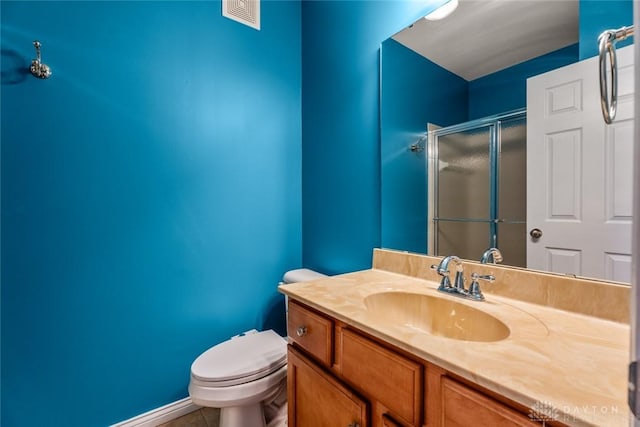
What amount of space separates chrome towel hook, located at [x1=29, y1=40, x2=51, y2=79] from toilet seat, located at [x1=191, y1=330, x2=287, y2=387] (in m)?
1.37

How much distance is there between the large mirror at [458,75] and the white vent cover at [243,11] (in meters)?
0.91

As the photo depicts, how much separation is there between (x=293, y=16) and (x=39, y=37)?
139cm

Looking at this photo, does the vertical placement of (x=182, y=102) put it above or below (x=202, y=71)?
below

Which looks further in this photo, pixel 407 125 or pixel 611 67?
pixel 407 125

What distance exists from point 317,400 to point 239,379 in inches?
17.0

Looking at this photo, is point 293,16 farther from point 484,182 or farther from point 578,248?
point 578,248

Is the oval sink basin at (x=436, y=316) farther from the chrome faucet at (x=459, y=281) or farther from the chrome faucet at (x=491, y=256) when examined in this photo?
the chrome faucet at (x=491, y=256)

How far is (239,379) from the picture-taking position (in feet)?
3.80

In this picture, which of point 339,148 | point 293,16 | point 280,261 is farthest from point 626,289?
point 293,16

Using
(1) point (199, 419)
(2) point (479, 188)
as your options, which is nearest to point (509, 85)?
(2) point (479, 188)

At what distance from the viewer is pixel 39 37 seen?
1140 millimetres

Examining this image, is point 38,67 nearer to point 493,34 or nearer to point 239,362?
point 239,362

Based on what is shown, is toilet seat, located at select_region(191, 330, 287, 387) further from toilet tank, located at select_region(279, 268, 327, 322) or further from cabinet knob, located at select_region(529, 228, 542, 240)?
cabinet knob, located at select_region(529, 228, 542, 240)

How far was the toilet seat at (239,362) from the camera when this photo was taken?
45.1 inches
